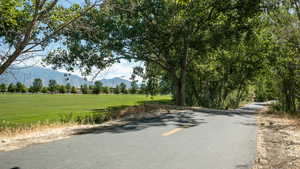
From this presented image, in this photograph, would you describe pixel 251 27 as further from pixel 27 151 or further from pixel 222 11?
pixel 27 151

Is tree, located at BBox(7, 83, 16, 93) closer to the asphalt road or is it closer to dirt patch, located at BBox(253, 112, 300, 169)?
the asphalt road

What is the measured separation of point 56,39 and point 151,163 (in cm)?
538

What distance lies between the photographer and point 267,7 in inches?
549

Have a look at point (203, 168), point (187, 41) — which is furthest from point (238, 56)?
point (203, 168)

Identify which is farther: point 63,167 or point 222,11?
point 222,11

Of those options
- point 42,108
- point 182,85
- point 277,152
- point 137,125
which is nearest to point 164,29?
point 182,85

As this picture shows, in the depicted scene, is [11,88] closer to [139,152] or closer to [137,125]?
[137,125]

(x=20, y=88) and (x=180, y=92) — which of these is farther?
(x=20, y=88)

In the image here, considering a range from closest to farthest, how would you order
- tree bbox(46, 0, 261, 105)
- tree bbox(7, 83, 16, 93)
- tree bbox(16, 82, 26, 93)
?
1. tree bbox(46, 0, 261, 105)
2. tree bbox(7, 83, 16, 93)
3. tree bbox(16, 82, 26, 93)

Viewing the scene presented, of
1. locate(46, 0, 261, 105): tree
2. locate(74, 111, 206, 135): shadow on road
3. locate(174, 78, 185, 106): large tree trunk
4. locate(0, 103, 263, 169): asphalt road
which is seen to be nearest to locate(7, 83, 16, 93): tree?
locate(46, 0, 261, 105): tree

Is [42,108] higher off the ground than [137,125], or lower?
lower

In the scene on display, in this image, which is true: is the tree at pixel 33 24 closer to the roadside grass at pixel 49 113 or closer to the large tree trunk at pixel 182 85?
the roadside grass at pixel 49 113

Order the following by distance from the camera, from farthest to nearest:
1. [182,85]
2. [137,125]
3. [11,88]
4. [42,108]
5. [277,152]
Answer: [11,88] < [42,108] < [182,85] < [137,125] < [277,152]

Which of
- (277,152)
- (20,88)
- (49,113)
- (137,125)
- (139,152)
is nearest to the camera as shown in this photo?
(139,152)
